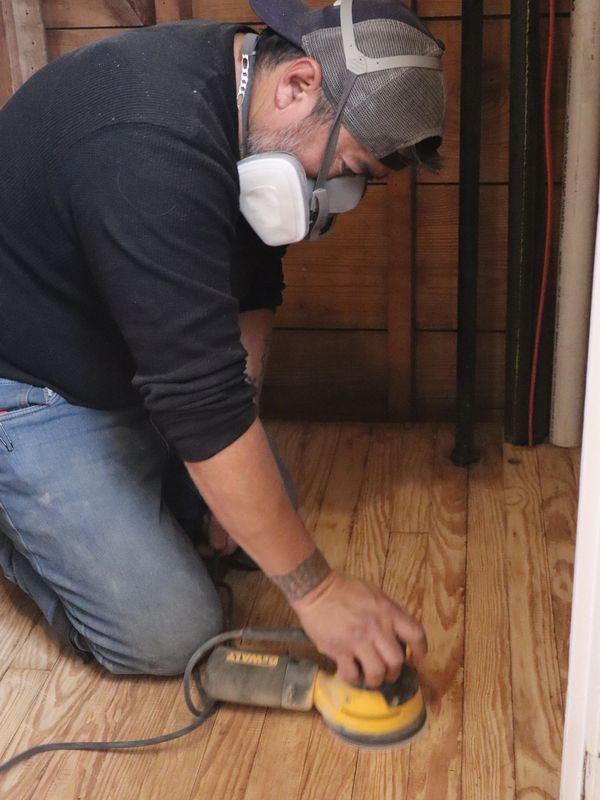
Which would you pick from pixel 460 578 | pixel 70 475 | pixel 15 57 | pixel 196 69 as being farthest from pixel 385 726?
pixel 15 57

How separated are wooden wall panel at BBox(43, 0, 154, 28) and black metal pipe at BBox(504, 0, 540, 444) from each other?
796 mm

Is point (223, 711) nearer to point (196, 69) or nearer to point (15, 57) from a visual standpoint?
point (196, 69)

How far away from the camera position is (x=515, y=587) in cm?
171

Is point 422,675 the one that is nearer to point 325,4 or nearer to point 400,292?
point 400,292

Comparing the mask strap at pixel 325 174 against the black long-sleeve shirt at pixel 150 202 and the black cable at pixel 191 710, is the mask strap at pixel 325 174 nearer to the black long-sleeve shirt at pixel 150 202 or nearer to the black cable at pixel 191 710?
the black long-sleeve shirt at pixel 150 202

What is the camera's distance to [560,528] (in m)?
1.88

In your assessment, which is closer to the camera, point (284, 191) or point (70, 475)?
point (284, 191)

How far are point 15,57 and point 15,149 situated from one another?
2.98ft

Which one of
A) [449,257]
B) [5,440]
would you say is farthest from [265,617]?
[449,257]

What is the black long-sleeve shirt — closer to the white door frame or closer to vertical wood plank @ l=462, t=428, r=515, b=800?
the white door frame

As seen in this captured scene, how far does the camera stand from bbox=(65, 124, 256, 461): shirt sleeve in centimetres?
115

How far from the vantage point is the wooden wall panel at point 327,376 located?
2.32 metres

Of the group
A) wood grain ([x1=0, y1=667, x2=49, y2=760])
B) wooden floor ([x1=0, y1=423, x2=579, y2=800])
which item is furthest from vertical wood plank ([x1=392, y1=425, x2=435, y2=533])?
wood grain ([x1=0, y1=667, x2=49, y2=760])

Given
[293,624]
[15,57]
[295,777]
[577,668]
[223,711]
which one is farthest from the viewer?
[15,57]
